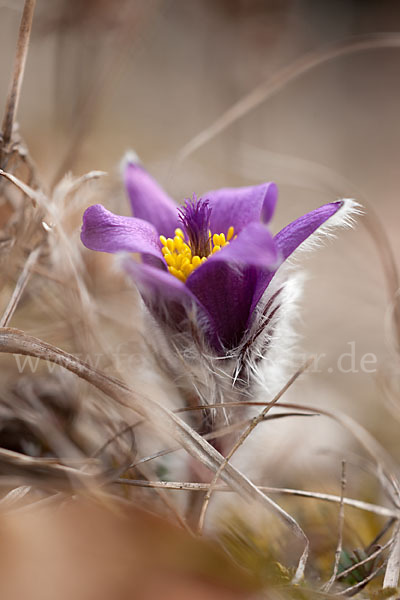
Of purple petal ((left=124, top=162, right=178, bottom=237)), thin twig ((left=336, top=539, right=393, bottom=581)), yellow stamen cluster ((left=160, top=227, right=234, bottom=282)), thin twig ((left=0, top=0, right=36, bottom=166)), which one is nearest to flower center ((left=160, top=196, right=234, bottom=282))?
yellow stamen cluster ((left=160, top=227, right=234, bottom=282))

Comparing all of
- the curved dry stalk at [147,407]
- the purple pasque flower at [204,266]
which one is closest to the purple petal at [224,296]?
the purple pasque flower at [204,266]

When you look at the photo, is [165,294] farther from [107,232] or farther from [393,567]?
[393,567]

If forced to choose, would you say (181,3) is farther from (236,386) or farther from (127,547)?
(127,547)

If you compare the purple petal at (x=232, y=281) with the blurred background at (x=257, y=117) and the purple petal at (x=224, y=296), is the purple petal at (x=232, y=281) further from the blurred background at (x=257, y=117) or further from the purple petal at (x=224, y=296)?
the blurred background at (x=257, y=117)

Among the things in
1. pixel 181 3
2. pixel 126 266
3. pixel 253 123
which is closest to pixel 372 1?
pixel 181 3

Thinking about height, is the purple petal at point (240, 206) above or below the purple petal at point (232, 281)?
above
